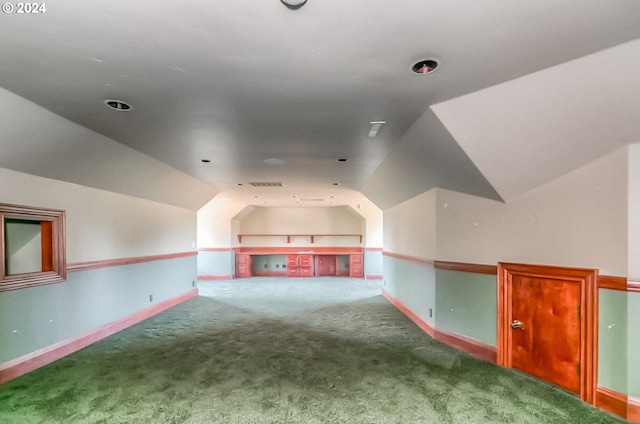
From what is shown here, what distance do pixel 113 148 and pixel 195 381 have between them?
2.63 m

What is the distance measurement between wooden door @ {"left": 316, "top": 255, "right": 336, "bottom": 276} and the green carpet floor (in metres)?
6.48

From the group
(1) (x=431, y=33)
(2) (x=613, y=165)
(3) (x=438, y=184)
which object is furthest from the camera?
(3) (x=438, y=184)

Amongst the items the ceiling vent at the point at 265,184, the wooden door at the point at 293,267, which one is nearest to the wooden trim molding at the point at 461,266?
the ceiling vent at the point at 265,184

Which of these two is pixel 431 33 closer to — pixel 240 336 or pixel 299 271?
pixel 240 336

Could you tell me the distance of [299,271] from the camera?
11.1 meters

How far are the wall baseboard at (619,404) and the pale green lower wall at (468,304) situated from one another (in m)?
0.97

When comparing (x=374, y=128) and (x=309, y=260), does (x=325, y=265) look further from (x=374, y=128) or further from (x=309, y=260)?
(x=374, y=128)

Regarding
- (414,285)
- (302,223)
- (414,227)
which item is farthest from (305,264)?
(414,227)

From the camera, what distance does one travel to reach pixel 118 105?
256 centimetres

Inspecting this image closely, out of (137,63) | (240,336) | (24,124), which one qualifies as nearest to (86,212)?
(24,124)

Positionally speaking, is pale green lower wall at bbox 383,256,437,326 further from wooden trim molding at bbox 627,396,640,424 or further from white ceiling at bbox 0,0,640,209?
wooden trim molding at bbox 627,396,640,424

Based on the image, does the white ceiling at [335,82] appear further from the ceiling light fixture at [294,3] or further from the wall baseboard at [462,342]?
the wall baseboard at [462,342]

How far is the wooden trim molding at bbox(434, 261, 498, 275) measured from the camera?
3495 mm

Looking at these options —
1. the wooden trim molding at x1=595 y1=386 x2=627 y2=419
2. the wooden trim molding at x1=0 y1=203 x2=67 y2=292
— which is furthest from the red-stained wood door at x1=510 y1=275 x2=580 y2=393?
the wooden trim molding at x1=0 y1=203 x2=67 y2=292
